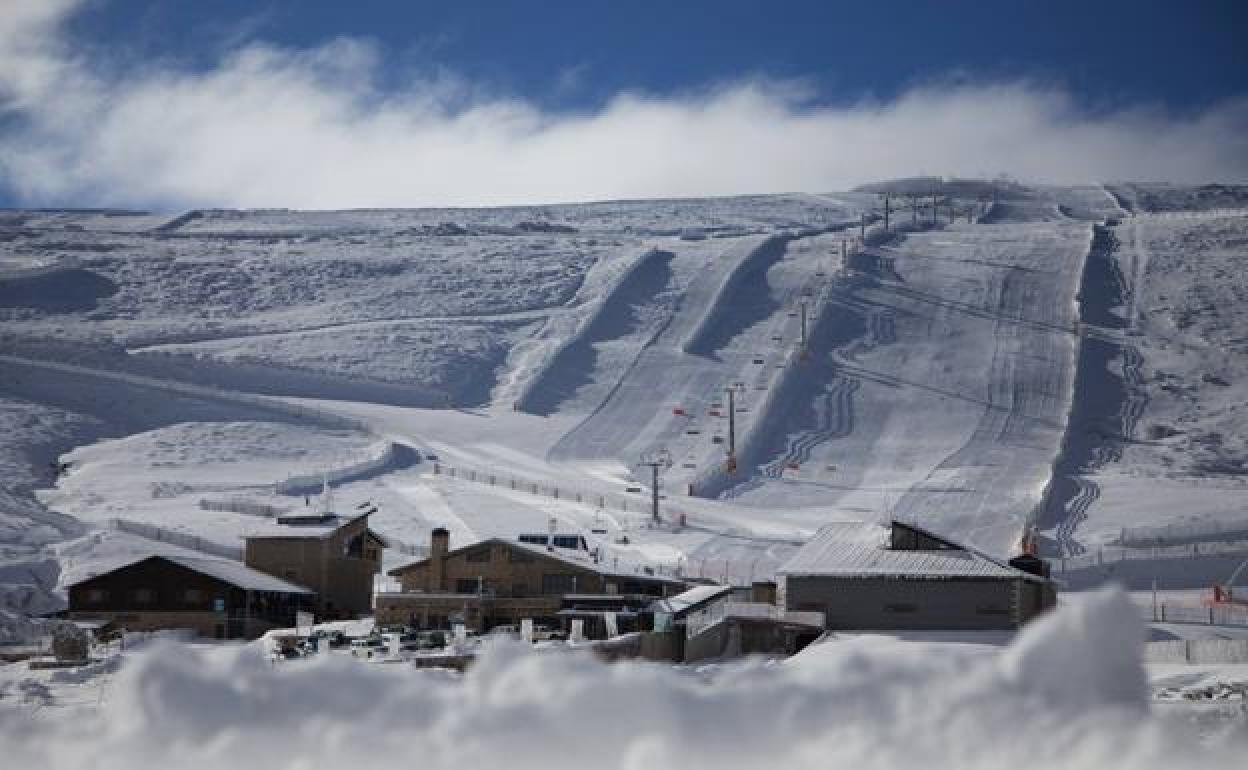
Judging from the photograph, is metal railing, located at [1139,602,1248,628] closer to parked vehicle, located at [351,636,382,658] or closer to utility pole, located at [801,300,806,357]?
parked vehicle, located at [351,636,382,658]

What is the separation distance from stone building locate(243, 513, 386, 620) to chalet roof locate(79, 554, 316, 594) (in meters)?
0.67

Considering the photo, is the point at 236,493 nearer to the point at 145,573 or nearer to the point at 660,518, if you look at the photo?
the point at 660,518

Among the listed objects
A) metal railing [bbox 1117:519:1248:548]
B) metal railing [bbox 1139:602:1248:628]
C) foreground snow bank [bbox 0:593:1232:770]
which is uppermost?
foreground snow bank [bbox 0:593:1232:770]

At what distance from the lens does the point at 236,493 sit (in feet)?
220

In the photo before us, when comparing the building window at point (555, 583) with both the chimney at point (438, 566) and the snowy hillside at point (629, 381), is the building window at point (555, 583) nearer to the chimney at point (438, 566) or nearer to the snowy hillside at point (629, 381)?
the chimney at point (438, 566)

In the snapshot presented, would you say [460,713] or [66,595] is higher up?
[460,713]

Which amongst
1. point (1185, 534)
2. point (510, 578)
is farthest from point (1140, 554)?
point (510, 578)

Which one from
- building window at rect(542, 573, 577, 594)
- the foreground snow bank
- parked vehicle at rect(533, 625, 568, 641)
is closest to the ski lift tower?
building window at rect(542, 573, 577, 594)

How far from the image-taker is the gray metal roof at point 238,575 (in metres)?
44.3

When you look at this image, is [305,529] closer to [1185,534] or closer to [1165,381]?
[1185,534]

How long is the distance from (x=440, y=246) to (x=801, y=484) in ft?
230

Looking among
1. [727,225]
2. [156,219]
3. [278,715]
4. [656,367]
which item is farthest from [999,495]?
[156,219]

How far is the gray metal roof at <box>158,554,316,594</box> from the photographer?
4428 cm

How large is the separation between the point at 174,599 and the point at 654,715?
29.9 metres
